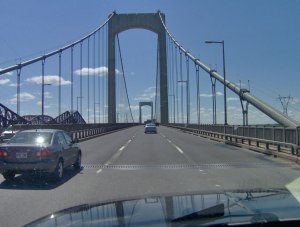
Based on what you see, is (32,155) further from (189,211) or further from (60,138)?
(189,211)

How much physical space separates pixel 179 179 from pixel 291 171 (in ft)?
14.5

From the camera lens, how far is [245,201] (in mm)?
5023

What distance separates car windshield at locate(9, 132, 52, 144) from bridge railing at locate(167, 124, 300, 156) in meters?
10.5

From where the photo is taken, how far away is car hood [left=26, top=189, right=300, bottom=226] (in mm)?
4258

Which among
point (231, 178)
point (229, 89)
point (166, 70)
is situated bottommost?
point (231, 178)

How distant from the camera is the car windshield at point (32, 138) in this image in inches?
582

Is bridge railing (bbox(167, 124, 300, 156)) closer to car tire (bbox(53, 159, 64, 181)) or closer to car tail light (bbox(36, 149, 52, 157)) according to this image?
car tire (bbox(53, 159, 64, 181))

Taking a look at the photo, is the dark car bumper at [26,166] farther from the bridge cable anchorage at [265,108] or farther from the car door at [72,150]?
the bridge cable anchorage at [265,108]

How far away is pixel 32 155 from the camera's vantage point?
46.3ft

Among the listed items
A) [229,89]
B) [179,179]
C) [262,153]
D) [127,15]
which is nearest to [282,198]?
[179,179]

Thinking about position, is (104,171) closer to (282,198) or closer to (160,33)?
(282,198)

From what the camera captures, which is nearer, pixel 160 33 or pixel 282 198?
pixel 282 198

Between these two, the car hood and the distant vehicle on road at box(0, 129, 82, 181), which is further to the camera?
the distant vehicle on road at box(0, 129, 82, 181)

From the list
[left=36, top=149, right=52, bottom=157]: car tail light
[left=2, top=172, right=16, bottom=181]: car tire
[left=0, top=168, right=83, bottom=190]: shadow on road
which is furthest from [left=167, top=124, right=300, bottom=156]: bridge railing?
[left=2, top=172, right=16, bottom=181]: car tire
